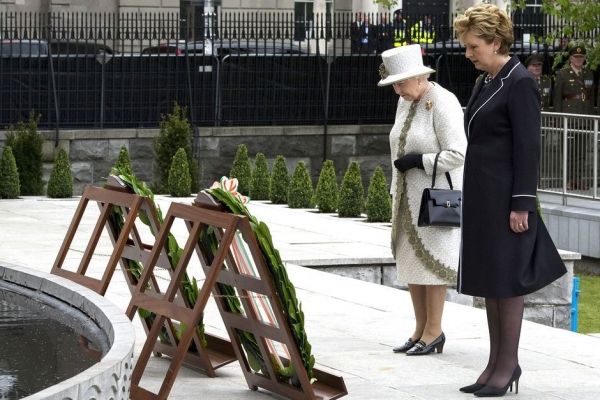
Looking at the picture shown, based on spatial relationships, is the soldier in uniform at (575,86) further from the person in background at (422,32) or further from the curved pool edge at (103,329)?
the curved pool edge at (103,329)

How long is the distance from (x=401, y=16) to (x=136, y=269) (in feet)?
60.6

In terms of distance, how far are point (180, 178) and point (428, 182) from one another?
39.1 ft

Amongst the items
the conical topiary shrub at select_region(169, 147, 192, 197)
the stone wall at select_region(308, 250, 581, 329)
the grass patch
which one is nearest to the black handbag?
the stone wall at select_region(308, 250, 581, 329)

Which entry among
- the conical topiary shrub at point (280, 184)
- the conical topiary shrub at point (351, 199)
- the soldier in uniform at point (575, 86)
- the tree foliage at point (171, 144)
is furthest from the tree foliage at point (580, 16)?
the tree foliage at point (171, 144)

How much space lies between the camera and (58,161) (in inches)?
798

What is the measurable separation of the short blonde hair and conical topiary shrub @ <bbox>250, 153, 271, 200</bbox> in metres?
12.8

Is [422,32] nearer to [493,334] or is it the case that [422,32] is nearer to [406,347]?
[406,347]

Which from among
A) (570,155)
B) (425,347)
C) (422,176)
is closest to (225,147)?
(570,155)

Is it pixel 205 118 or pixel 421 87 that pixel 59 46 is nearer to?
pixel 205 118

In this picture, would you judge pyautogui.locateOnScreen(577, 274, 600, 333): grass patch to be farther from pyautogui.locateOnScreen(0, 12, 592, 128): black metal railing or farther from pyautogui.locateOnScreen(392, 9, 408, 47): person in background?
pyautogui.locateOnScreen(392, 9, 408, 47): person in background

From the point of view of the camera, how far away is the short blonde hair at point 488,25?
24.1 ft

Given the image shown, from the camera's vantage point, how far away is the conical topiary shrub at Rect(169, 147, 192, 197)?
20.2 m

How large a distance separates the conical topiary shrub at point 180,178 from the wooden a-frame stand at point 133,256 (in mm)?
11589

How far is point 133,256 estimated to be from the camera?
8.07 meters
